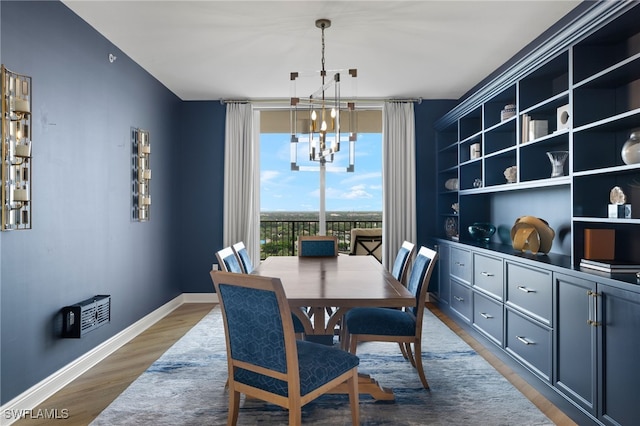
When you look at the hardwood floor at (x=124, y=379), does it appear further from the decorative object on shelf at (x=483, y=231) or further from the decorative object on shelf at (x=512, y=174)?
the decorative object on shelf at (x=512, y=174)

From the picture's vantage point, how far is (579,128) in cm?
264

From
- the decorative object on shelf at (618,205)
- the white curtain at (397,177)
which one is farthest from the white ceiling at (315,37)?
the decorative object on shelf at (618,205)

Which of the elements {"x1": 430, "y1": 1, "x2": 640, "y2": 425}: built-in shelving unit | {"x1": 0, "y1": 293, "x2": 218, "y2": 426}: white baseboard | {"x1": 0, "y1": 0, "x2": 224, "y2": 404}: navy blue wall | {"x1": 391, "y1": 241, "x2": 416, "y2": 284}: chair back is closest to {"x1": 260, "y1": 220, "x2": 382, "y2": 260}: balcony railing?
{"x1": 0, "y1": 0, "x2": 224, "y2": 404}: navy blue wall

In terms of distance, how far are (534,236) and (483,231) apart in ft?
3.38

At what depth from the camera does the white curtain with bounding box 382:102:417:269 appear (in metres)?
5.54

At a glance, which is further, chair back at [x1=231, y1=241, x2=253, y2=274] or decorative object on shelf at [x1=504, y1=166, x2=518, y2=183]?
decorative object on shelf at [x1=504, y1=166, x2=518, y2=183]

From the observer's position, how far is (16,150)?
2.46m

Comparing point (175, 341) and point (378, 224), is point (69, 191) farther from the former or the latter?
point (378, 224)

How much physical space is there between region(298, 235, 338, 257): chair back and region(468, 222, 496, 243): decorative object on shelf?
1.43m

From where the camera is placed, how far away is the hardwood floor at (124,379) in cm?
251

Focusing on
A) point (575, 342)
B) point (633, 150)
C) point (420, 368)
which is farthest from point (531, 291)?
point (633, 150)

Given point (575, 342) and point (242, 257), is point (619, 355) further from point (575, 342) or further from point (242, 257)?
point (242, 257)

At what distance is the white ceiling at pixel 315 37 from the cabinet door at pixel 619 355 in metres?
2.11

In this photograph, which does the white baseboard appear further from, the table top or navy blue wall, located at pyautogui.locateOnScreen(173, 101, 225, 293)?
the table top
